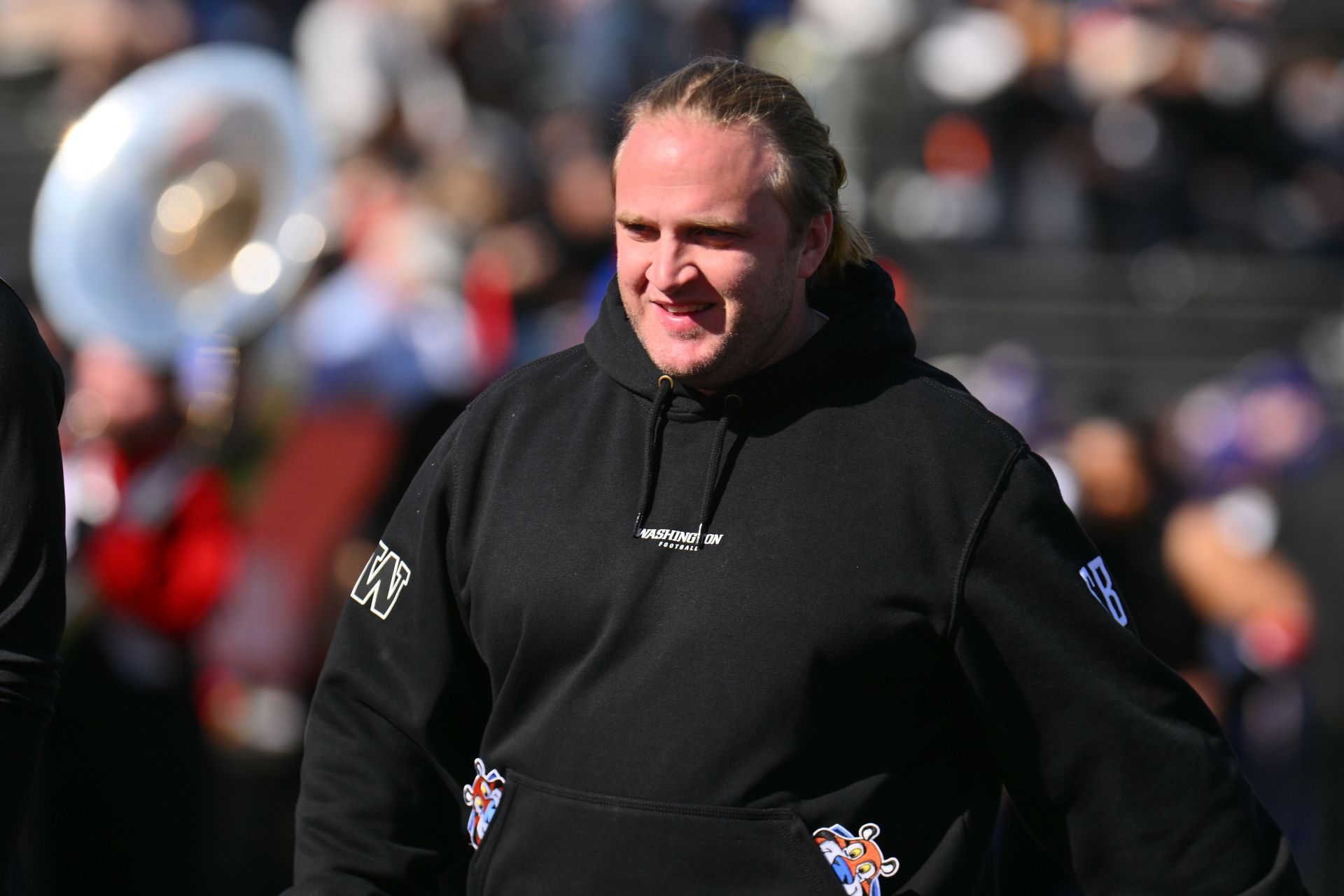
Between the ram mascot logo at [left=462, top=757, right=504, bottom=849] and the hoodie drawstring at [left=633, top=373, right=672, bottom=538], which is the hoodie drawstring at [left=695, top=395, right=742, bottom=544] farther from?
the ram mascot logo at [left=462, top=757, right=504, bottom=849]

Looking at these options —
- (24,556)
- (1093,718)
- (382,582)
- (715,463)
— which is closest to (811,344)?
(715,463)

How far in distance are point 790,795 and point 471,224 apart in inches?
223

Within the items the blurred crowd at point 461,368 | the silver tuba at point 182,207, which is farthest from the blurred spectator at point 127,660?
the silver tuba at point 182,207

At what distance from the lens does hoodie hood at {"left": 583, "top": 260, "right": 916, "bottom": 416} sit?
272 cm

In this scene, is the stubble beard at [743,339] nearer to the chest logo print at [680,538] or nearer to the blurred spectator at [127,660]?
the chest logo print at [680,538]

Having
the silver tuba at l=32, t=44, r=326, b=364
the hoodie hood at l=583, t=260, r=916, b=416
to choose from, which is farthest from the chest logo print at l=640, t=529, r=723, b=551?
the silver tuba at l=32, t=44, r=326, b=364

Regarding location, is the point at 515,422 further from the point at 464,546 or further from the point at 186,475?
the point at 186,475

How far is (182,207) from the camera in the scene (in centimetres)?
686

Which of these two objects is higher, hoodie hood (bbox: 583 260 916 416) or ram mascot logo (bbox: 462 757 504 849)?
hoodie hood (bbox: 583 260 916 416)

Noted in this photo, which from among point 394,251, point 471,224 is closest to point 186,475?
point 394,251

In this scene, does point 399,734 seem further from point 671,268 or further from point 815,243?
point 815,243

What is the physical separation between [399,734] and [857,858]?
0.74 meters

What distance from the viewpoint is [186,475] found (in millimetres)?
5898

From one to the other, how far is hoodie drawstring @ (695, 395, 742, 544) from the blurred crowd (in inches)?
38.4
